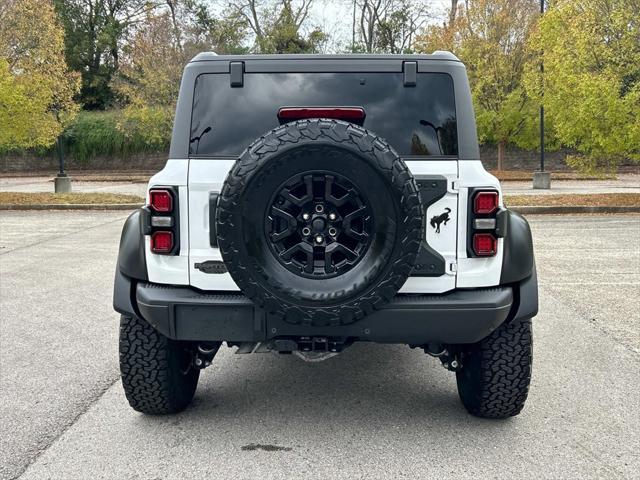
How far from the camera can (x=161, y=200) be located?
3092mm

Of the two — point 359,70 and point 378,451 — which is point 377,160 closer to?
point 359,70

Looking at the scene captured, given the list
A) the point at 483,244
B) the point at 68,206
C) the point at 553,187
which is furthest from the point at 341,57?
the point at 553,187

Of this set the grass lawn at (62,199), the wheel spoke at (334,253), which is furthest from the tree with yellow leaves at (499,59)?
the wheel spoke at (334,253)

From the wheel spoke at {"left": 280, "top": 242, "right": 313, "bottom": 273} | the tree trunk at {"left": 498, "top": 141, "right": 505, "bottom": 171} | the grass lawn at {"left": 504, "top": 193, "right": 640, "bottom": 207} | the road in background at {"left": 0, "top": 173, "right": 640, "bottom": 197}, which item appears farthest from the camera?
the tree trunk at {"left": 498, "top": 141, "right": 505, "bottom": 171}

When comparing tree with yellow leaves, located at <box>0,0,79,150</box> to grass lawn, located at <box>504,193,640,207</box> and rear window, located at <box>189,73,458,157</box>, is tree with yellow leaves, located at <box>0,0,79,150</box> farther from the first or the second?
rear window, located at <box>189,73,458,157</box>

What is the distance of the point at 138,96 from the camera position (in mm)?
27078

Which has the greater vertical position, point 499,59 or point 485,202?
point 499,59

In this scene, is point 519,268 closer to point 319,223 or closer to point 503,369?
point 503,369

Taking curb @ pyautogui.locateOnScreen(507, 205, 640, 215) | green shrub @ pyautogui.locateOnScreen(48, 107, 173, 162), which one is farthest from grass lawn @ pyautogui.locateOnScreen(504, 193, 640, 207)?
green shrub @ pyautogui.locateOnScreen(48, 107, 173, 162)

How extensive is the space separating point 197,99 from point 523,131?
25487 millimetres

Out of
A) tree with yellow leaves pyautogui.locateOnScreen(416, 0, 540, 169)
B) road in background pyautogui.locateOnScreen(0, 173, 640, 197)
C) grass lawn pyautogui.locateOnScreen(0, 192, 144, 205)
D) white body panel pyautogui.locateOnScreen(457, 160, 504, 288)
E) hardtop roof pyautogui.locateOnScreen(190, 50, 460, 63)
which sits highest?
tree with yellow leaves pyautogui.locateOnScreen(416, 0, 540, 169)

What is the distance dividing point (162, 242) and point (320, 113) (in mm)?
1026

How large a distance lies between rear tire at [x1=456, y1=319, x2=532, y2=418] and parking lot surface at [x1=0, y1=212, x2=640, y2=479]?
0.46ft

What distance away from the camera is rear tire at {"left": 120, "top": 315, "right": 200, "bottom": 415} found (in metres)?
3.42
